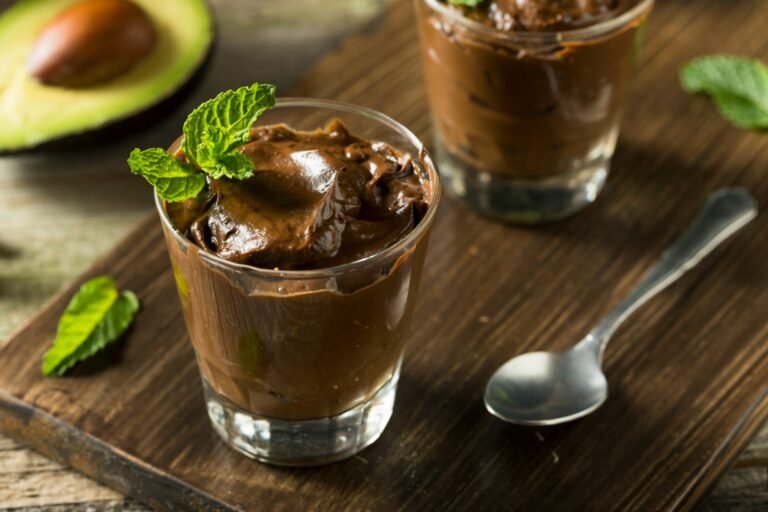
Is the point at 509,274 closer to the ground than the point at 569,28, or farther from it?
closer to the ground

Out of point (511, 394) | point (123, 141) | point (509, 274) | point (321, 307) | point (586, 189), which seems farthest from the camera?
point (123, 141)

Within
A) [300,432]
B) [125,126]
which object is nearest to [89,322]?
[300,432]

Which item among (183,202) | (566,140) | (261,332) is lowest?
(566,140)

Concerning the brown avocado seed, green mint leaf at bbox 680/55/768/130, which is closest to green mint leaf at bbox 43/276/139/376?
the brown avocado seed

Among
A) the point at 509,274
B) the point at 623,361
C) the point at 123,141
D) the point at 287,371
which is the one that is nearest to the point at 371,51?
the point at 123,141

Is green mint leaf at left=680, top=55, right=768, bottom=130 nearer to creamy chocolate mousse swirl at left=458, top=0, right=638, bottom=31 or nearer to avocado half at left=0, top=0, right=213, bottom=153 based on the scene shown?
creamy chocolate mousse swirl at left=458, top=0, right=638, bottom=31

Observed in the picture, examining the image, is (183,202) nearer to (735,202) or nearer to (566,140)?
(566,140)

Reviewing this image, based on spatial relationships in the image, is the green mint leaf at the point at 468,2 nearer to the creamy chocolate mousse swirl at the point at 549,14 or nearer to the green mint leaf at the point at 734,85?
the creamy chocolate mousse swirl at the point at 549,14
